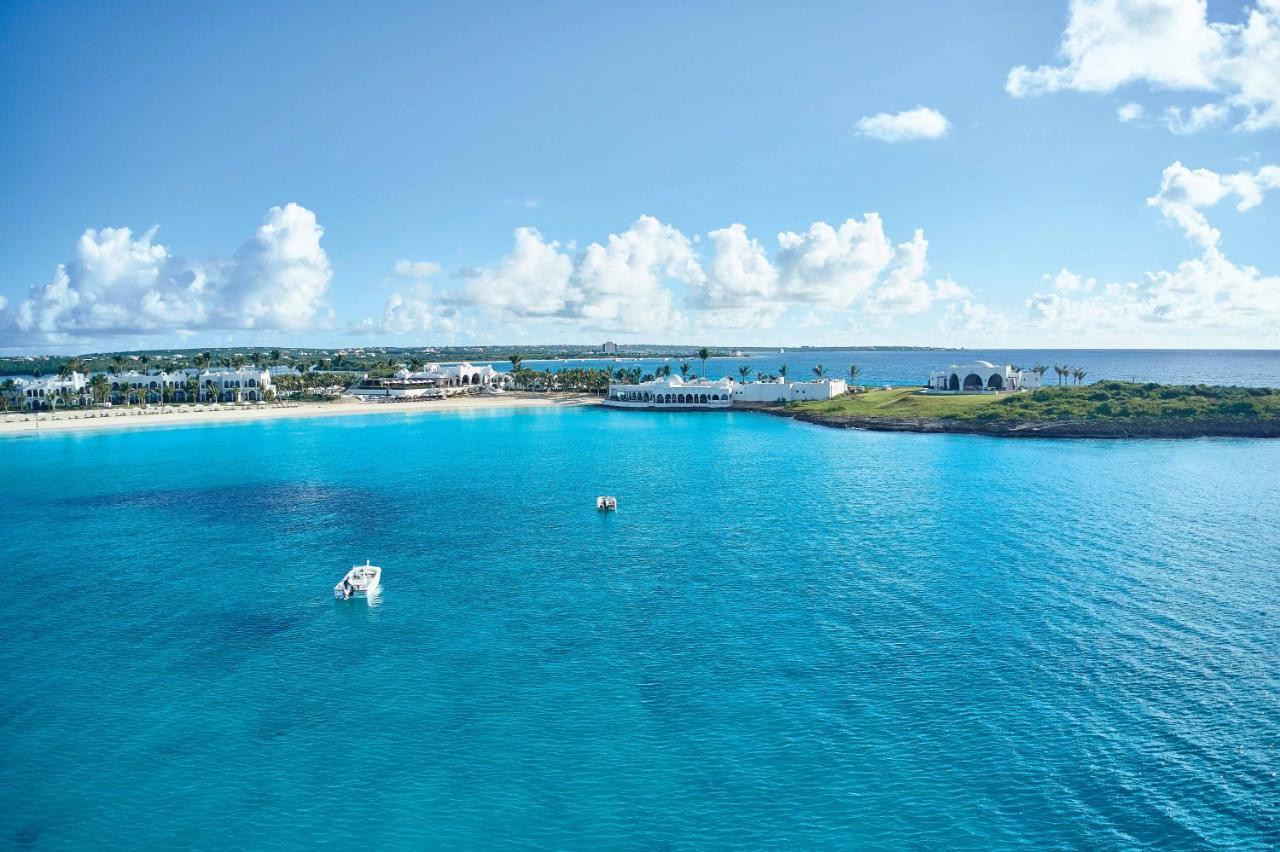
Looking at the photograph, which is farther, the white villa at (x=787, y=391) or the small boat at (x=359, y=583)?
the white villa at (x=787, y=391)

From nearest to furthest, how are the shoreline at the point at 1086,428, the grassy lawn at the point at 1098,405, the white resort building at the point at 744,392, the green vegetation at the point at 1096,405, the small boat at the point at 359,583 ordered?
the small boat at the point at 359,583 → the shoreline at the point at 1086,428 → the green vegetation at the point at 1096,405 → the grassy lawn at the point at 1098,405 → the white resort building at the point at 744,392

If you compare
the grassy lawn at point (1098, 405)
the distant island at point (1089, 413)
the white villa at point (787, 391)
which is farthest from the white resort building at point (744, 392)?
the distant island at point (1089, 413)

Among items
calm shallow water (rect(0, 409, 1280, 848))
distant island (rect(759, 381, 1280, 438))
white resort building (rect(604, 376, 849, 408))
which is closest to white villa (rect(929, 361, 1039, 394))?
distant island (rect(759, 381, 1280, 438))

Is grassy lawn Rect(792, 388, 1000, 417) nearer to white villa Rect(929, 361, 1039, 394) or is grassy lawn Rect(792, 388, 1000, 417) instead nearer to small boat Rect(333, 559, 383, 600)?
white villa Rect(929, 361, 1039, 394)

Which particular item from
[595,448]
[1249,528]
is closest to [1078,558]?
[1249,528]

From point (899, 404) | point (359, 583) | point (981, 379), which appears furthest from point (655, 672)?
point (981, 379)

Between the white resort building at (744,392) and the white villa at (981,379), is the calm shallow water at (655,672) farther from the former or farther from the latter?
the white resort building at (744,392)
